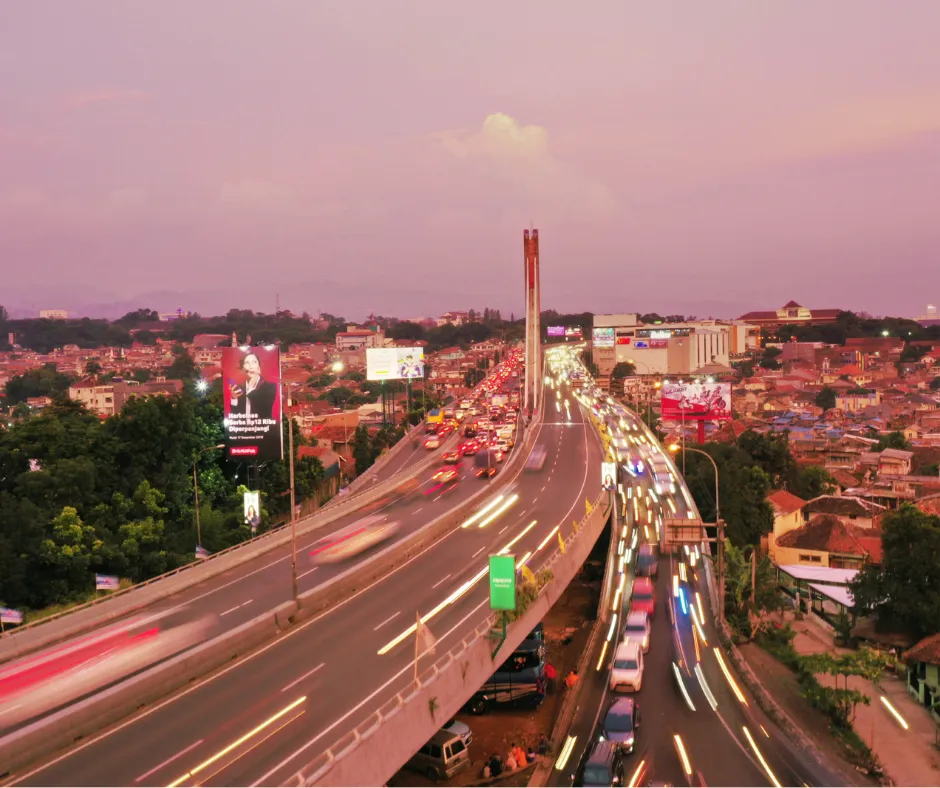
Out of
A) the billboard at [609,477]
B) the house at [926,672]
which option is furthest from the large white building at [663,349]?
the house at [926,672]

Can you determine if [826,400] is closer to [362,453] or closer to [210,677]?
[362,453]

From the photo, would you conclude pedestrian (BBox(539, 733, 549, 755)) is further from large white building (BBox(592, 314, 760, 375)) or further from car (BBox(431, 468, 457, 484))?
large white building (BBox(592, 314, 760, 375))

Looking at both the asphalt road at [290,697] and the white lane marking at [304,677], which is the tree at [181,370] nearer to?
the asphalt road at [290,697]

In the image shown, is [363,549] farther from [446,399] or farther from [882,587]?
[446,399]

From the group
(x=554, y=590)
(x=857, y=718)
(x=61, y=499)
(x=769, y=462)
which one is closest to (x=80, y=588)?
(x=61, y=499)

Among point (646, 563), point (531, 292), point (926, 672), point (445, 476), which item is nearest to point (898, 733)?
point (926, 672)

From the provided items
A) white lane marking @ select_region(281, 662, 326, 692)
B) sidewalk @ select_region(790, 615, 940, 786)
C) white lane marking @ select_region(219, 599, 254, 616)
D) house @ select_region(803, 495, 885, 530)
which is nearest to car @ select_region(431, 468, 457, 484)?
sidewalk @ select_region(790, 615, 940, 786)
